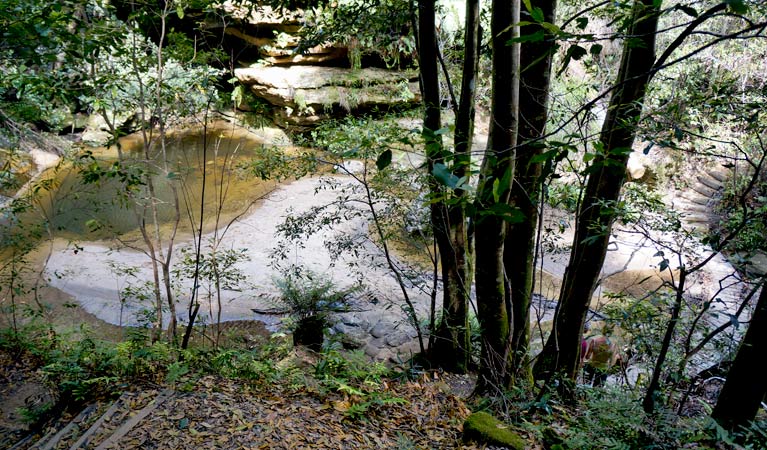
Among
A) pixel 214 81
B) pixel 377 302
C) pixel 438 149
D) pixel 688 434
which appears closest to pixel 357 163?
pixel 377 302

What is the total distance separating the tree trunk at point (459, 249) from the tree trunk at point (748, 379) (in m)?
1.74

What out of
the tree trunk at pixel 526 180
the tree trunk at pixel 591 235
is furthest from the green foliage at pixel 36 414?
the tree trunk at pixel 591 235

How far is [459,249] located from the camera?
407 centimetres

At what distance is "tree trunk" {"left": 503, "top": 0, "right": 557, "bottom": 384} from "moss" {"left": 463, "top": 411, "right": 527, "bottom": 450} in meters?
0.65

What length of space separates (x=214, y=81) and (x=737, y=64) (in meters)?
10.3

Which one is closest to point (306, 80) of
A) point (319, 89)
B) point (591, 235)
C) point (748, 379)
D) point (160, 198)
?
point (319, 89)

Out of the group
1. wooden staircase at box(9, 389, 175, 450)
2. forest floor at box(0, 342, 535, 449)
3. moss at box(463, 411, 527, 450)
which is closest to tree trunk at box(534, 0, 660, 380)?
moss at box(463, 411, 527, 450)

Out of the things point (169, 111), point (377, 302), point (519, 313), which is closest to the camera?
point (519, 313)

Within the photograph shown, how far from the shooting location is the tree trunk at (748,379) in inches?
96.6

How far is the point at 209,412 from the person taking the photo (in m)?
2.93

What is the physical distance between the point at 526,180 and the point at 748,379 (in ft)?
5.64

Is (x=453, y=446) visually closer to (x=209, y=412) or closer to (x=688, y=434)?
(x=688, y=434)

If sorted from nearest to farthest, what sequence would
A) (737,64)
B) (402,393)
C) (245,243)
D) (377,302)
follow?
(402,393), (377,302), (245,243), (737,64)

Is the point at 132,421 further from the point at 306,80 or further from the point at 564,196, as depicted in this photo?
the point at 306,80
